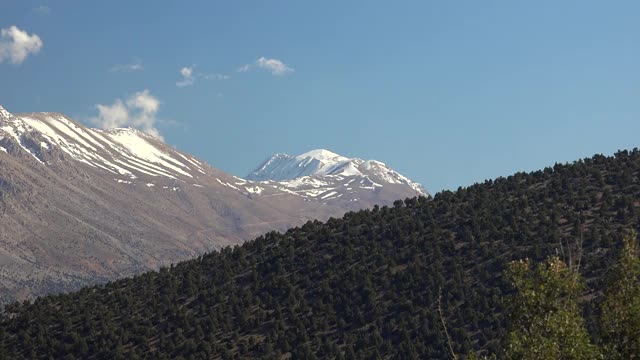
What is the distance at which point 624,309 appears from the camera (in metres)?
37.7

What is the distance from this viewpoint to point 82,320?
402 ft

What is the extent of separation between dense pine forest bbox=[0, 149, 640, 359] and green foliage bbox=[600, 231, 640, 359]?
5473 cm

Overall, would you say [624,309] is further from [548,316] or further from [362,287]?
[362,287]

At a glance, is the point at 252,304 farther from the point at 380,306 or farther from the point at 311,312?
the point at 380,306

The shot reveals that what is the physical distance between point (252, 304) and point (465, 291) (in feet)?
88.0

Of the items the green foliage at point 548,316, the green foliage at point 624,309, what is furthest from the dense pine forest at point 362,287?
the green foliage at point 548,316

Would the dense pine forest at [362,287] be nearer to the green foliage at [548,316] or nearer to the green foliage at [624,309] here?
the green foliage at [624,309]

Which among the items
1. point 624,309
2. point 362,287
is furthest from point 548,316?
point 362,287

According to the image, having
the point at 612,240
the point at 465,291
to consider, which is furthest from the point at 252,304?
the point at 612,240

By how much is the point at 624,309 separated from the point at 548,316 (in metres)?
2.98

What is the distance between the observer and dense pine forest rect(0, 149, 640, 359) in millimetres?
104688

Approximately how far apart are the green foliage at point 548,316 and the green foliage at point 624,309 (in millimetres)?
1077

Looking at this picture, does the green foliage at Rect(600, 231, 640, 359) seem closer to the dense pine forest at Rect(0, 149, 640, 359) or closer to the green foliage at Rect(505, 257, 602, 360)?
the green foliage at Rect(505, 257, 602, 360)

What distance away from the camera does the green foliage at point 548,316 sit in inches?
1436
